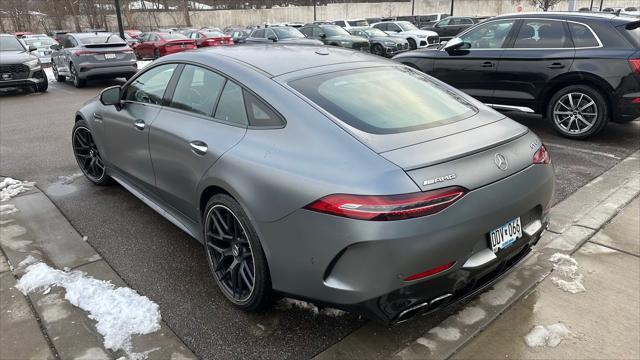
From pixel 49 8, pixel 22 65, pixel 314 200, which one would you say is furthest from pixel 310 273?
pixel 49 8

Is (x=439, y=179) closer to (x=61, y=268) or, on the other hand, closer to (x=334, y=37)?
(x=61, y=268)

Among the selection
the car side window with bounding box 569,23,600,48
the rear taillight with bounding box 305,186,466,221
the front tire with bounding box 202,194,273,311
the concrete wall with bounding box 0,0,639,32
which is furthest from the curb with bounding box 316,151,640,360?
the concrete wall with bounding box 0,0,639,32

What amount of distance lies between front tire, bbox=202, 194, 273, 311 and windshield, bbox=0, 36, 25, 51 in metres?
12.8

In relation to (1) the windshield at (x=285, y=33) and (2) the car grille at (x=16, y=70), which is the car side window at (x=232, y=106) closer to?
(2) the car grille at (x=16, y=70)

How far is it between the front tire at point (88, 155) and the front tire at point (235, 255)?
2381mm

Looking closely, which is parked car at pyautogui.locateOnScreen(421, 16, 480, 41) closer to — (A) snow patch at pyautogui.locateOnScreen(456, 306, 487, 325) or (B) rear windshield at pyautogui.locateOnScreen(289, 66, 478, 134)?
(B) rear windshield at pyautogui.locateOnScreen(289, 66, 478, 134)

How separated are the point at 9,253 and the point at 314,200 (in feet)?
9.31

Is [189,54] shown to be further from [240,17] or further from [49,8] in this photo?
[240,17]

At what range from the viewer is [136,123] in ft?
12.5

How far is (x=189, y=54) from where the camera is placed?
141 inches

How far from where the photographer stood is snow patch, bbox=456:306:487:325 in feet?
9.13

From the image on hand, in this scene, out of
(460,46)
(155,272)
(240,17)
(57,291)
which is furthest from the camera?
(240,17)

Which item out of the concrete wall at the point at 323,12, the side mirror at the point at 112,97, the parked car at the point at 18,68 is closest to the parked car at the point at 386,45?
the parked car at the point at 18,68

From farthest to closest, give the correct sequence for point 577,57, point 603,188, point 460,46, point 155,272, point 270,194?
point 460,46
point 577,57
point 603,188
point 155,272
point 270,194
